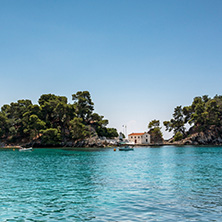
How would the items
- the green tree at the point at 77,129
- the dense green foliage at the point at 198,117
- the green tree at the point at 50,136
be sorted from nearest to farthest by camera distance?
the green tree at the point at 50,136 < the green tree at the point at 77,129 < the dense green foliage at the point at 198,117

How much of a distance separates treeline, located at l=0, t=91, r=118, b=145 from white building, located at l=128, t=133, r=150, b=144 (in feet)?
113

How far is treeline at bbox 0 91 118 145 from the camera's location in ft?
451

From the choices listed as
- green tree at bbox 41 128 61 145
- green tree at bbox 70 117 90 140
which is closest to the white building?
green tree at bbox 70 117 90 140

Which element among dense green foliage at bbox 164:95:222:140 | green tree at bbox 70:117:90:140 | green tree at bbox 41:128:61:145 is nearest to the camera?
green tree at bbox 41:128:61:145

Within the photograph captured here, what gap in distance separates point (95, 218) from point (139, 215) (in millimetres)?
2685

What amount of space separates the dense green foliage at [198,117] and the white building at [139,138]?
18.6m

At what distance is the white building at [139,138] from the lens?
18438 cm

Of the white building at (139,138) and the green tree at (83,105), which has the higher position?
Answer: the green tree at (83,105)

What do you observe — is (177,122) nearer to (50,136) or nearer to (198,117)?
(198,117)

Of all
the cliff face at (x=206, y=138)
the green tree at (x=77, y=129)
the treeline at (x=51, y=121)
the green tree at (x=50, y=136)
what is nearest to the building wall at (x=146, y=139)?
the cliff face at (x=206, y=138)

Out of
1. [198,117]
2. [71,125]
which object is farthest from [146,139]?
[71,125]

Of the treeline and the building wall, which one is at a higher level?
the treeline

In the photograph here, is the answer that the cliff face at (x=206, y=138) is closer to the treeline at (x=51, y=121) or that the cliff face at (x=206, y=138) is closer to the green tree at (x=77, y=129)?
the treeline at (x=51, y=121)

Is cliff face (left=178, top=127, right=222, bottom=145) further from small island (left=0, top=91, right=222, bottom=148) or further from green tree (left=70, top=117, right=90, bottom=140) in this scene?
green tree (left=70, top=117, right=90, bottom=140)
